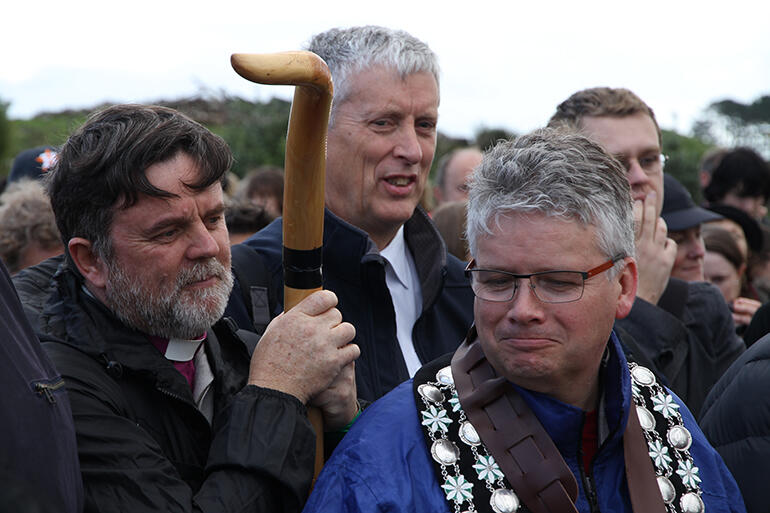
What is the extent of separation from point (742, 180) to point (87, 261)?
5.43 meters

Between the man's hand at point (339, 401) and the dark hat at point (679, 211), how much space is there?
2.60 m

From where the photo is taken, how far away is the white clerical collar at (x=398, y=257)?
3111 millimetres

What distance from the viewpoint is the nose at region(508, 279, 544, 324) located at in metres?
2.14

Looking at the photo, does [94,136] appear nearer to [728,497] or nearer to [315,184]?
[315,184]

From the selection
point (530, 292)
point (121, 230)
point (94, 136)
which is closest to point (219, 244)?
point (121, 230)

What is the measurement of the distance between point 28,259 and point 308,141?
2264mm

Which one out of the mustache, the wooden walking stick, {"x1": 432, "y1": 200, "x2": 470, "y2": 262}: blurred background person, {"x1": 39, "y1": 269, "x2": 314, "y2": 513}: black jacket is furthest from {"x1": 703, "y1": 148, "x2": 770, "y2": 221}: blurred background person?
{"x1": 39, "y1": 269, "x2": 314, "y2": 513}: black jacket

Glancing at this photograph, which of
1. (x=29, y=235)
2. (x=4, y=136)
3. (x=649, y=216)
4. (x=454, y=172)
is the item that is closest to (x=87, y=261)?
(x=29, y=235)

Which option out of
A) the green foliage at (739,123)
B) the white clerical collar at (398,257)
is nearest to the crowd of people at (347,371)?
the white clerical collar at (398,257)

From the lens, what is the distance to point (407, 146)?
3100 mm

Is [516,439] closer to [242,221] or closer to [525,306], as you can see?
[525,306]

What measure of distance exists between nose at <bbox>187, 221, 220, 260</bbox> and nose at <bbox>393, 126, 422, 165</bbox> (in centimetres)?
98

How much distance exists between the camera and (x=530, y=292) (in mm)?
2164

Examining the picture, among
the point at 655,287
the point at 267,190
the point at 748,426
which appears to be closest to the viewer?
the point at 748,426
